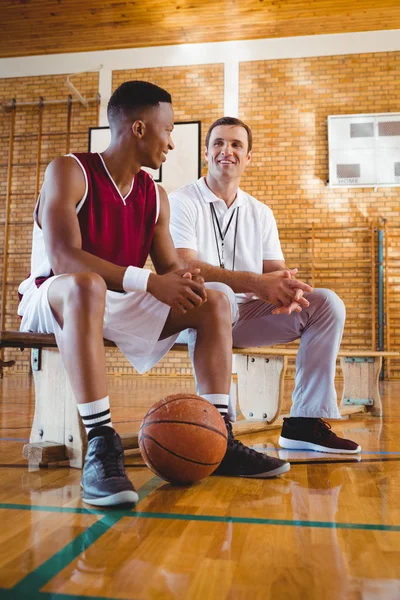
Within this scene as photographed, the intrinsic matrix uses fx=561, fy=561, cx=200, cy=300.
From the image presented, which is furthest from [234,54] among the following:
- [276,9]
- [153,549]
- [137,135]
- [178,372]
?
[153,549]

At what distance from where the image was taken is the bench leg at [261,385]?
3084 millimetres

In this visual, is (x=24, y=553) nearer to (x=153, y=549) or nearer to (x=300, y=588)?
(x=153, y=549)

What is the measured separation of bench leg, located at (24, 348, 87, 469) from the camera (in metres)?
1.93

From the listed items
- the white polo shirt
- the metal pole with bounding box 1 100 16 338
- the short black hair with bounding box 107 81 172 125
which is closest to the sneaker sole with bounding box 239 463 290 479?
the white polo shirt

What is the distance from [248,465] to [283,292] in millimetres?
770

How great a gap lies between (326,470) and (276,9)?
8.13 m

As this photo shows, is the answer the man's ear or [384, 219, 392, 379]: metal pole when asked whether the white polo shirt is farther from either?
[384, 219, 392, 379]: metal pole

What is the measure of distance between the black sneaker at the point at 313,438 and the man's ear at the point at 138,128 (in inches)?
50.7

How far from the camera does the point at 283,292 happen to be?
89.8 inches

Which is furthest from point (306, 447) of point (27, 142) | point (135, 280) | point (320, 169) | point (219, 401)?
point (27, 142)

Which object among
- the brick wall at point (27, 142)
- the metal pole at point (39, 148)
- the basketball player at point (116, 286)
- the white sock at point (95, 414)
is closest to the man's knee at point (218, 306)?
the basketball player at point (116, 286)

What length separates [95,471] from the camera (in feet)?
4.82

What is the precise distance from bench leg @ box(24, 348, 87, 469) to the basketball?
424 mm

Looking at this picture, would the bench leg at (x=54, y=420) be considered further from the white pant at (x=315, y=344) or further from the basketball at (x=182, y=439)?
the white pant at (x=315, y=344)
